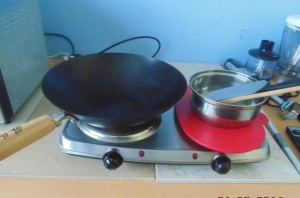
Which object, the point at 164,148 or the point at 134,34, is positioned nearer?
the point at 164,148

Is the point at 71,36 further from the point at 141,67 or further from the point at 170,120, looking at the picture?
the point at 170,120

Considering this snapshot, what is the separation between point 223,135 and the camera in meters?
0.51

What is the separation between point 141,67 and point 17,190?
41cm

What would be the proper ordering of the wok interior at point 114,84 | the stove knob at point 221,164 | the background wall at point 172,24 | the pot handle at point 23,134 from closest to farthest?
the pot handle at point 23,134 → the stove knob at point 221,164 → the wok interior at point 114,84 → the background wall at point 172,24

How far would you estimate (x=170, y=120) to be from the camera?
588mm

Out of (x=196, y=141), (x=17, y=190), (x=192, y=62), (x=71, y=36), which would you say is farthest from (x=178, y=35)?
(x=17, y=190)

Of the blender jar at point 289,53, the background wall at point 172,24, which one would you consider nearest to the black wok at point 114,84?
the background wall at point 172,24

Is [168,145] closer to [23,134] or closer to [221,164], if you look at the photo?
[221,164]

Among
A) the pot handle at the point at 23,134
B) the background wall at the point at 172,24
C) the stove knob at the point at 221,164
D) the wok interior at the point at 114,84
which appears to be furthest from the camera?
the background wall at the point at 172,24

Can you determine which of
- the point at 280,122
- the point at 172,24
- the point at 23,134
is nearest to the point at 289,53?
the point at 280,122

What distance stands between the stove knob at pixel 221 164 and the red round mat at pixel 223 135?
15 mm

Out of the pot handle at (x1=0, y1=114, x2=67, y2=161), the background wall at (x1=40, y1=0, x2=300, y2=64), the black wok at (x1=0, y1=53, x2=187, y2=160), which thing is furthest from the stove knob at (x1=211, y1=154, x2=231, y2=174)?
the background wall at (x1=40, y1=0, x2=300, y2=64)

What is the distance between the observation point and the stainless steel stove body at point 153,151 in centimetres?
48

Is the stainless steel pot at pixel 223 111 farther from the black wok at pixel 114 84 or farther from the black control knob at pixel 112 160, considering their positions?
the black control knob at pixel 112 160
